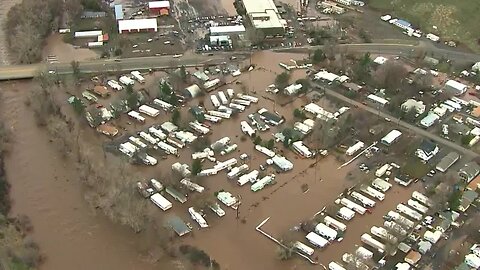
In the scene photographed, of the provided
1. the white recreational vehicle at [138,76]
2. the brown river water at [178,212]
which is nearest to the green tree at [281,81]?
the brown river water at [178,212]

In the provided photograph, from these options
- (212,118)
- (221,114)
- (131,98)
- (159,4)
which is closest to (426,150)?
(221,114)

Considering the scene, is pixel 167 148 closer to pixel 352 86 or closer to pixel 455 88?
pixel 352 86

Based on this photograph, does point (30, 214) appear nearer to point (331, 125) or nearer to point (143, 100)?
point (143, 100)

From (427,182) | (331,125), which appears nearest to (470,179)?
(427,182)

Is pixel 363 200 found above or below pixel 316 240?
above

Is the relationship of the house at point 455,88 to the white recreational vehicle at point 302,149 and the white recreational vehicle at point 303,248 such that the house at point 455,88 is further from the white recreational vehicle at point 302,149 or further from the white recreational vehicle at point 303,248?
the white recreational vehicle at point 303,248
